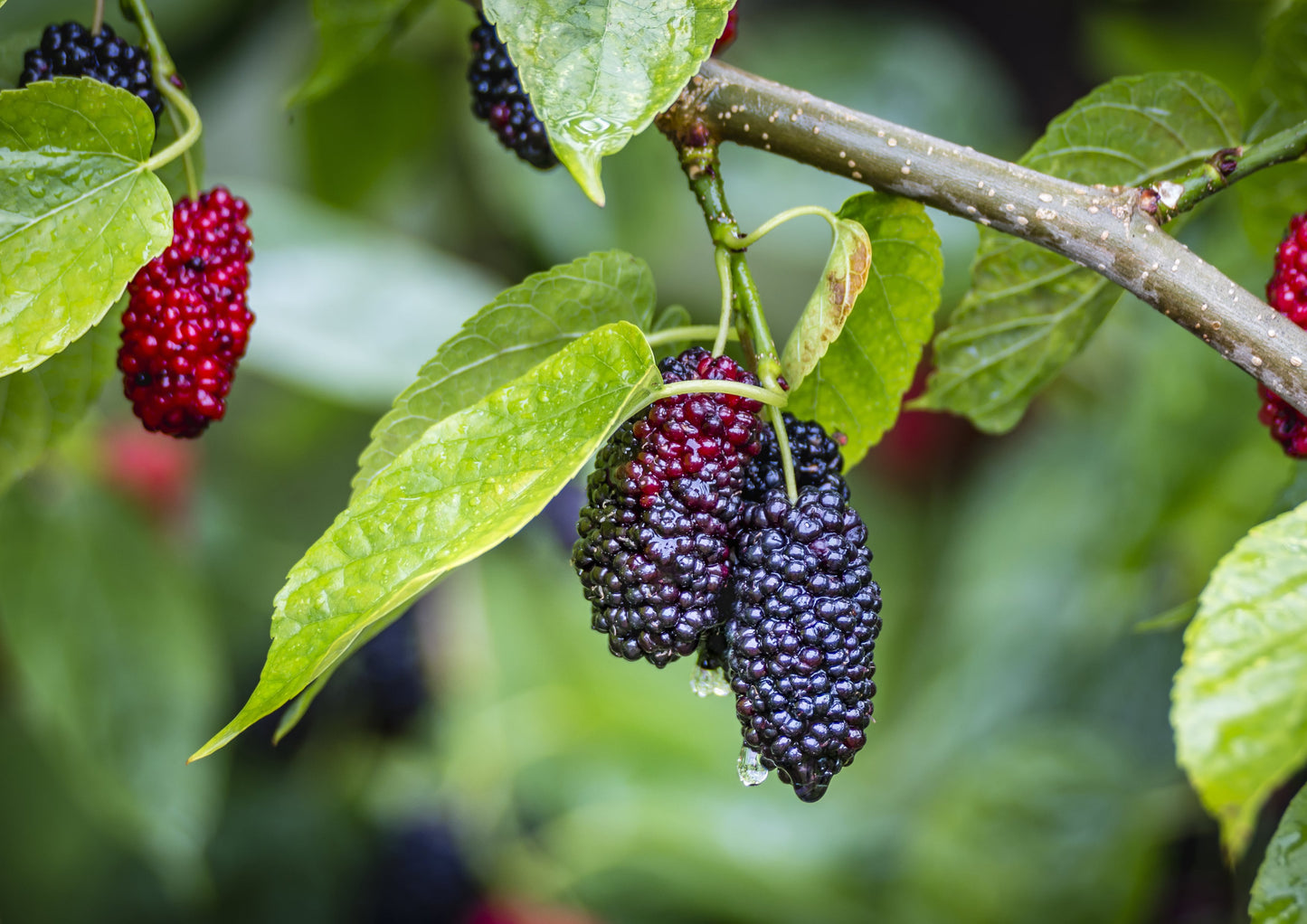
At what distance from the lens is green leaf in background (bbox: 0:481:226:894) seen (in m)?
0.93

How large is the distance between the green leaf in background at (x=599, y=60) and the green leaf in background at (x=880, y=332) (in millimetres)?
113

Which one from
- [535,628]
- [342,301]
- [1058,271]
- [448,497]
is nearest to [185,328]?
[448,497]

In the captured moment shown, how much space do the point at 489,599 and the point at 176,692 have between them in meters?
0.52

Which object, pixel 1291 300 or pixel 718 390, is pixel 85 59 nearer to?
pixel 718 390

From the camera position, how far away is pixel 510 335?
19.3 inches

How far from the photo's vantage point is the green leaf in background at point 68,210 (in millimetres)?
424

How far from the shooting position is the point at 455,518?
39 centimetres

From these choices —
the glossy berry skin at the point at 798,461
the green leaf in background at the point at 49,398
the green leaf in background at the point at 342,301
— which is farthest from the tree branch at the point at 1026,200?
the green leaf in background at the point at 342,301

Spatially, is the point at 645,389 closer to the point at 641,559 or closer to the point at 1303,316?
the point at 641,559

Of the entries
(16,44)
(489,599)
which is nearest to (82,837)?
(489,599)

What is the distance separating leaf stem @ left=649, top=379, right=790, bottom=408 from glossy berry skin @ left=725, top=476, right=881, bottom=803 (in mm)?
41

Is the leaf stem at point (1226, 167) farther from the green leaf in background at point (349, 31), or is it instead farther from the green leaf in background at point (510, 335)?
the green leaf in background at point (349, 31)

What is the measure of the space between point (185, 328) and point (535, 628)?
3.36ft

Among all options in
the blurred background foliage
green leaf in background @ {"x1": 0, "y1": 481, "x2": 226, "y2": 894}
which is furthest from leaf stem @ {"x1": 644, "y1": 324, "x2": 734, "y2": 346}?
green leaf in background @ {"x1": 0, "y1": 481, "x2": 226, "y2": 894}
